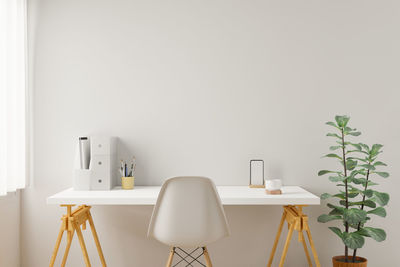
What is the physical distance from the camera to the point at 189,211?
2.02 meters

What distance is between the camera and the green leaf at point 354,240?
2.39 metres

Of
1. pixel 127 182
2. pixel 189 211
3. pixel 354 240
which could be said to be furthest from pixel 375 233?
pixel 127 182

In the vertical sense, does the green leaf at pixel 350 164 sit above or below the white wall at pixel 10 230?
above

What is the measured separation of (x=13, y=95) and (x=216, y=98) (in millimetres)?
1342

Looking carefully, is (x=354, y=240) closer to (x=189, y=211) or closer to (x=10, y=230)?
(x=189, y=211)

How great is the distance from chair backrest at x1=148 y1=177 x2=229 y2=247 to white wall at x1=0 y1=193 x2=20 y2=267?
48.2 inches

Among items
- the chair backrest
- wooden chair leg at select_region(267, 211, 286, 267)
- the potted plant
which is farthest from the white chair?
the potted plant

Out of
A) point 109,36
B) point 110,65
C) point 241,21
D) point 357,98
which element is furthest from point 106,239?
point 357,98

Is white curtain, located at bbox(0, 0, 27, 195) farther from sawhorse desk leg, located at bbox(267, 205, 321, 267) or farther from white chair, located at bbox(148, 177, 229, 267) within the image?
sawhorse desk leg, located at bbox(267, 205, 321, 267)

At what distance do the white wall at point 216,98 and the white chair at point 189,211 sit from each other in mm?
768

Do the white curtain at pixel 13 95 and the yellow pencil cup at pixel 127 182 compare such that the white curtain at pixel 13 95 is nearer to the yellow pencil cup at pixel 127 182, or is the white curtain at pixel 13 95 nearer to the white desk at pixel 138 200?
the white desk at pixel 138 200

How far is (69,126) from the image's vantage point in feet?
9.26

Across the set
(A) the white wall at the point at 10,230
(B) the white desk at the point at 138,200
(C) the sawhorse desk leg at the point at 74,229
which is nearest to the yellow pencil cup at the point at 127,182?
Result: (B) the white desk at the point at 138,200

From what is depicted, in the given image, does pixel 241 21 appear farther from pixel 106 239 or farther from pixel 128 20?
pixel 106 239
